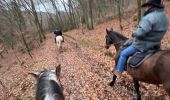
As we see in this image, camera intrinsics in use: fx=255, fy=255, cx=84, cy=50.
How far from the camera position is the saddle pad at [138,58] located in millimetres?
6854

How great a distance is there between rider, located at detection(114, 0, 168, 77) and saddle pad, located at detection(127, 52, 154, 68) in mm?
159

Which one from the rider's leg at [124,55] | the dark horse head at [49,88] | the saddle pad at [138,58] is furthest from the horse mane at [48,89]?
the rider's leg at [124,55]

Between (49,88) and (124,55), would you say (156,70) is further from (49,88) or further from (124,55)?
(49,88)

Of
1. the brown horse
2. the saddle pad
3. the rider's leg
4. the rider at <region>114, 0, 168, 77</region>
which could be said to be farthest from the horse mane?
the rider's leg

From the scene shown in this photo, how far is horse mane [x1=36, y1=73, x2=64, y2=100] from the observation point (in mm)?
4465

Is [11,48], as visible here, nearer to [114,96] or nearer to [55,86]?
[114,96]

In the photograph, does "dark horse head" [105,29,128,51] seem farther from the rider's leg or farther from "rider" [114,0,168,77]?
"rider" [114,0,168,77]

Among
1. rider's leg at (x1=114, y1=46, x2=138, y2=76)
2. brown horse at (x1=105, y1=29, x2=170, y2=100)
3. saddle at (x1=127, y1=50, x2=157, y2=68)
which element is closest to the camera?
brown horse at (x1=105, y1=29, x2=170, y2=100)

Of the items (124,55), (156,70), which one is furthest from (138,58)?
(156,70)

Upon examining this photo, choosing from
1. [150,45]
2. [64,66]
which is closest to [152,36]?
[150,45]

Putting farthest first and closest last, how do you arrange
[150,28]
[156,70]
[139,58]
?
[139,58] → [150,28] → [156,70]

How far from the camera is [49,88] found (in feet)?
15.4

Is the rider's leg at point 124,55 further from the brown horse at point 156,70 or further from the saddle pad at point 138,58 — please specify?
the brown horse at point 156,70

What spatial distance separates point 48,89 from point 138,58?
3.28 meters
